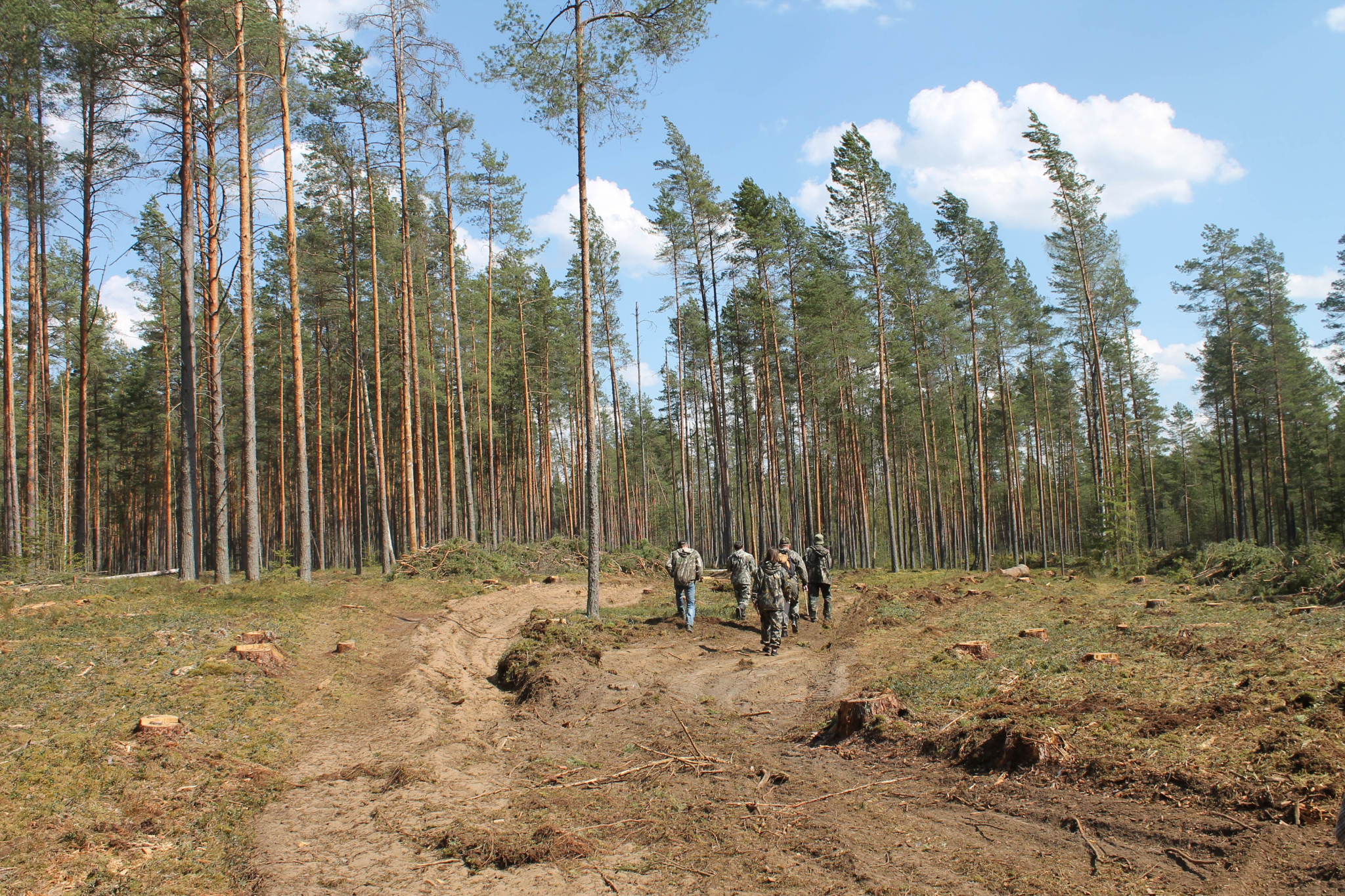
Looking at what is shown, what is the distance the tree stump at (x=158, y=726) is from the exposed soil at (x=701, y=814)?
1.19 m

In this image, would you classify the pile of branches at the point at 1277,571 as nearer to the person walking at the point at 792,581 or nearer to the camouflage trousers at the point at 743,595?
the person walking at the point at 792,581

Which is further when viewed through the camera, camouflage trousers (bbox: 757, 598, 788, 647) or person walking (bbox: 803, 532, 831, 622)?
person walking (bbox: 803, 532, 831, 622)

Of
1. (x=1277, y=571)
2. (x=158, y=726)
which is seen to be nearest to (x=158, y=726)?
(x=158, y=726)

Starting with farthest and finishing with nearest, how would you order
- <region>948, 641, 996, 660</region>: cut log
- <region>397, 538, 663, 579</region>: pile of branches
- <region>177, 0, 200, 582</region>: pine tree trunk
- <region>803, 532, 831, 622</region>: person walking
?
1. <region>397, 538, 663, 579</region>: pile of branches
2. <region>177, 0, 200, 582</region>: pine tree trunk
3. <region>803, 532, 831, 622</region>: person walking
4. <region>948, 641, 996, 660</region>: cut log

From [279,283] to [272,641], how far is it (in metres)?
25.3

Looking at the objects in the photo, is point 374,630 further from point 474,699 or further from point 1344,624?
point 1344,624

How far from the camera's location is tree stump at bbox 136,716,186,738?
637 centimetres

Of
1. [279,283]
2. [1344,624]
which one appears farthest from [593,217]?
[1344,624]

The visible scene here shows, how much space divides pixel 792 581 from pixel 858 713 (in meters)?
6.30

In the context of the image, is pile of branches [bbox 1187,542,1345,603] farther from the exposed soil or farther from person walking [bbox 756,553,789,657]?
the exposed soil

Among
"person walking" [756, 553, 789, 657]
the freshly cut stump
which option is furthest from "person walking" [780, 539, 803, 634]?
the freshly cut stump

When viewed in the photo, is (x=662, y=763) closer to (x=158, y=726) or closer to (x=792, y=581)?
(x=158, y=726)

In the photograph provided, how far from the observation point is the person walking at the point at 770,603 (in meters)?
12.0

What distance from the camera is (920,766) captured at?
20.8 ft
